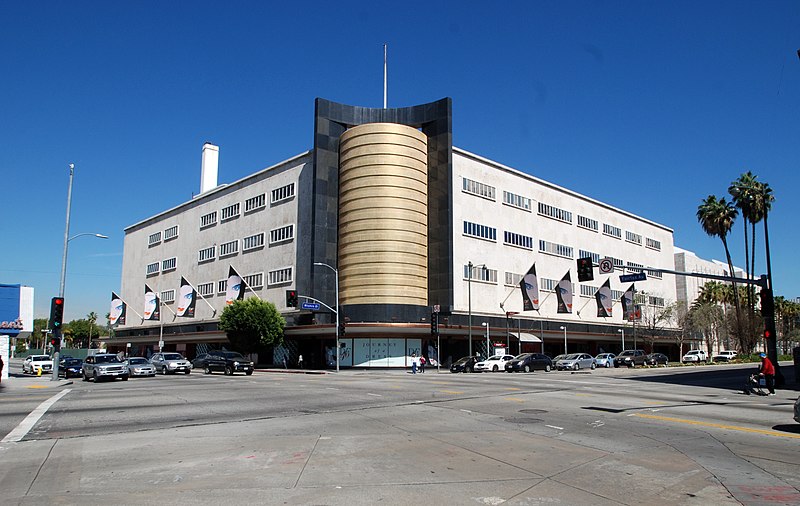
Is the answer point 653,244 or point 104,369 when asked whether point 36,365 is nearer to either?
point 104,369

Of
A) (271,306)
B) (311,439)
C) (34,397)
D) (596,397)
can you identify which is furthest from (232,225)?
(311,439)

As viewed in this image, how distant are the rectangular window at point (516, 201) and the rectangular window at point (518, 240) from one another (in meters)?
3.43

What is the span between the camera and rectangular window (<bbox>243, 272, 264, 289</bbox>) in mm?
70438

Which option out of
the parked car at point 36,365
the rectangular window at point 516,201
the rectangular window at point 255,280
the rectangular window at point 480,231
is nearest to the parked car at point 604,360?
the rectangular window at point 480,231

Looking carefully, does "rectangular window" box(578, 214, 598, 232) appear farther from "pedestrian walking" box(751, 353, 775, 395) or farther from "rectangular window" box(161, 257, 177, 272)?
"pedestrian walking" box(751, 353, 775, 395)

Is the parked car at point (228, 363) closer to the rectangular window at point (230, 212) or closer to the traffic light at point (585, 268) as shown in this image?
the traffic light at point (585, 268)

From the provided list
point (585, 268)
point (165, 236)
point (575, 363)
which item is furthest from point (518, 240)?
point (165, 236)

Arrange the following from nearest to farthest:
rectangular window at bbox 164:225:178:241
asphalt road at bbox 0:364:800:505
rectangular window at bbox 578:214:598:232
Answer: asphalt road at bbox 0:364:800:505
rectangular window at bbox 578:214:598:232
rectangular window at bbox 164:225:178:241

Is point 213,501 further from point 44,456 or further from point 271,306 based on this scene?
point 271,306

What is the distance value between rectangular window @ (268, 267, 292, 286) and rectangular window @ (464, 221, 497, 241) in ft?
63.9

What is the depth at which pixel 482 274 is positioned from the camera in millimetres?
65938

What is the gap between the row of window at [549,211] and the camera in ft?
221

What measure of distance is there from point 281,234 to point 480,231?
21960 mm

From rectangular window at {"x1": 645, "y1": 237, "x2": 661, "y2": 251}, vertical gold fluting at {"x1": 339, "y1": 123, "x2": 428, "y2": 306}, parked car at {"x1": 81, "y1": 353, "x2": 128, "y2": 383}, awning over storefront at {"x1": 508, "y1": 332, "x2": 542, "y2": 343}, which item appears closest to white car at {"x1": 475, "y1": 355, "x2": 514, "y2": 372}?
vertical gold fluting at {"x1": 339, "y1": 123, "x2": 428, "y2": 306}
